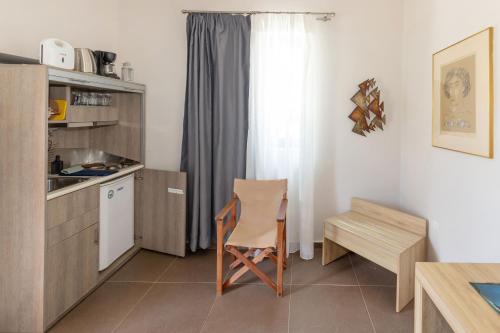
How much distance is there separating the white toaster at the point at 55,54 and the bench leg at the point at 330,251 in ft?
8.41

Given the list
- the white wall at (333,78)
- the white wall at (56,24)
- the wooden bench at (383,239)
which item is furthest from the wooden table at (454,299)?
the white wall at (56,24)

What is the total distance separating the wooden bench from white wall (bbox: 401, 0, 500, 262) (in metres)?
0.17

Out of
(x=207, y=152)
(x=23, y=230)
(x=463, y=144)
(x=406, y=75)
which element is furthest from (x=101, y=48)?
(x=463, y=144)

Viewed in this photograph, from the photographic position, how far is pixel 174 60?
3.49 metres

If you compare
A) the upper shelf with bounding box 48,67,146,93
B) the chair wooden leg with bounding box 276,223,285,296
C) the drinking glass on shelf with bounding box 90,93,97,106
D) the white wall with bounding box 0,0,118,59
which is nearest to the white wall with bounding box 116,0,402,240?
the white wall with bounding box 0,0,118,59

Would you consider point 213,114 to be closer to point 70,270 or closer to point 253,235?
point 253,235

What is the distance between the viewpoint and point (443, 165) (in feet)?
8.34

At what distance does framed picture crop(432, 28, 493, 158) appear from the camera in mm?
1967

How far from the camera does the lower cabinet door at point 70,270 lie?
215 cm

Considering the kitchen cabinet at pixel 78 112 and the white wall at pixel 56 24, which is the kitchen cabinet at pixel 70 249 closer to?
the kitchen cabinet at pixel 78 112

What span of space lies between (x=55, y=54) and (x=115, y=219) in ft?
4.58

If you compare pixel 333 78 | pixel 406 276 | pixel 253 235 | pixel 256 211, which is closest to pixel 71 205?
pixel 253 235

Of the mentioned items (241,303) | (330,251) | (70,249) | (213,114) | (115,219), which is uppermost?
(213,114)

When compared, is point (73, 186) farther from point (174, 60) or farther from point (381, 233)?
point (381, 233)
